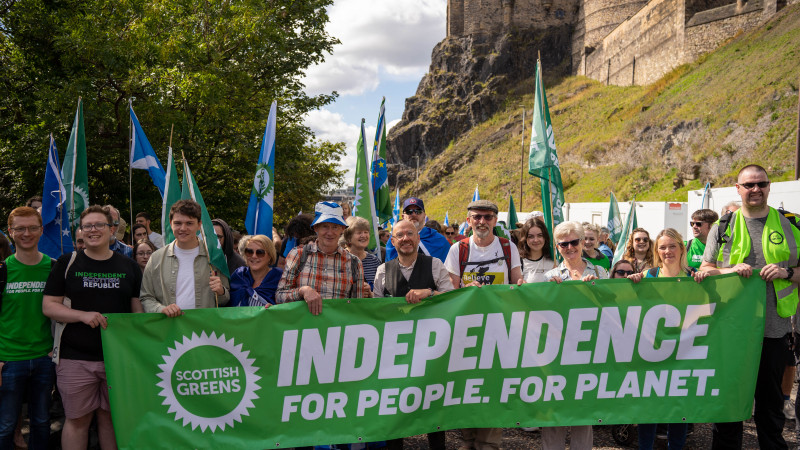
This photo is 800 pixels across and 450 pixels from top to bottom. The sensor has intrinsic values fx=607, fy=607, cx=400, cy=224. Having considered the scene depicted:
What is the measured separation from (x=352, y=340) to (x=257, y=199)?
95.6 inches

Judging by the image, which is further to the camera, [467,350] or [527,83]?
[527,83]

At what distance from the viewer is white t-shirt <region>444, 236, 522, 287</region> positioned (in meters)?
4.95

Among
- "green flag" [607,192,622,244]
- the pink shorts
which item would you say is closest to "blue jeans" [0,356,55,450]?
the pink shorts

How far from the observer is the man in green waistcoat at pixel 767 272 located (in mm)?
4293

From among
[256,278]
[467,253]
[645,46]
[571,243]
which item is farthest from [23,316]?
[645,46]

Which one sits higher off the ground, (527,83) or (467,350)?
(527,83)

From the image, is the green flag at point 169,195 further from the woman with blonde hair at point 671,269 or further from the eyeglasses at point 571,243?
the woman with blonde hair at point 671,269

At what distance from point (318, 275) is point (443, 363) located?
1118mm

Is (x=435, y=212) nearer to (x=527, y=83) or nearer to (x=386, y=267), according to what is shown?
(x=527, y=83)

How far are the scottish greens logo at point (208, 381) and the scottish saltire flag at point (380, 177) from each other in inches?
143

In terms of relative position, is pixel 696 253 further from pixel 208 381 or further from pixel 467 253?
pixel 208 381

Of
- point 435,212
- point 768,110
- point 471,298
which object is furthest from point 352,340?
point 435,212

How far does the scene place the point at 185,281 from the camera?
4.45m

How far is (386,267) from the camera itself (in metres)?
4.66
